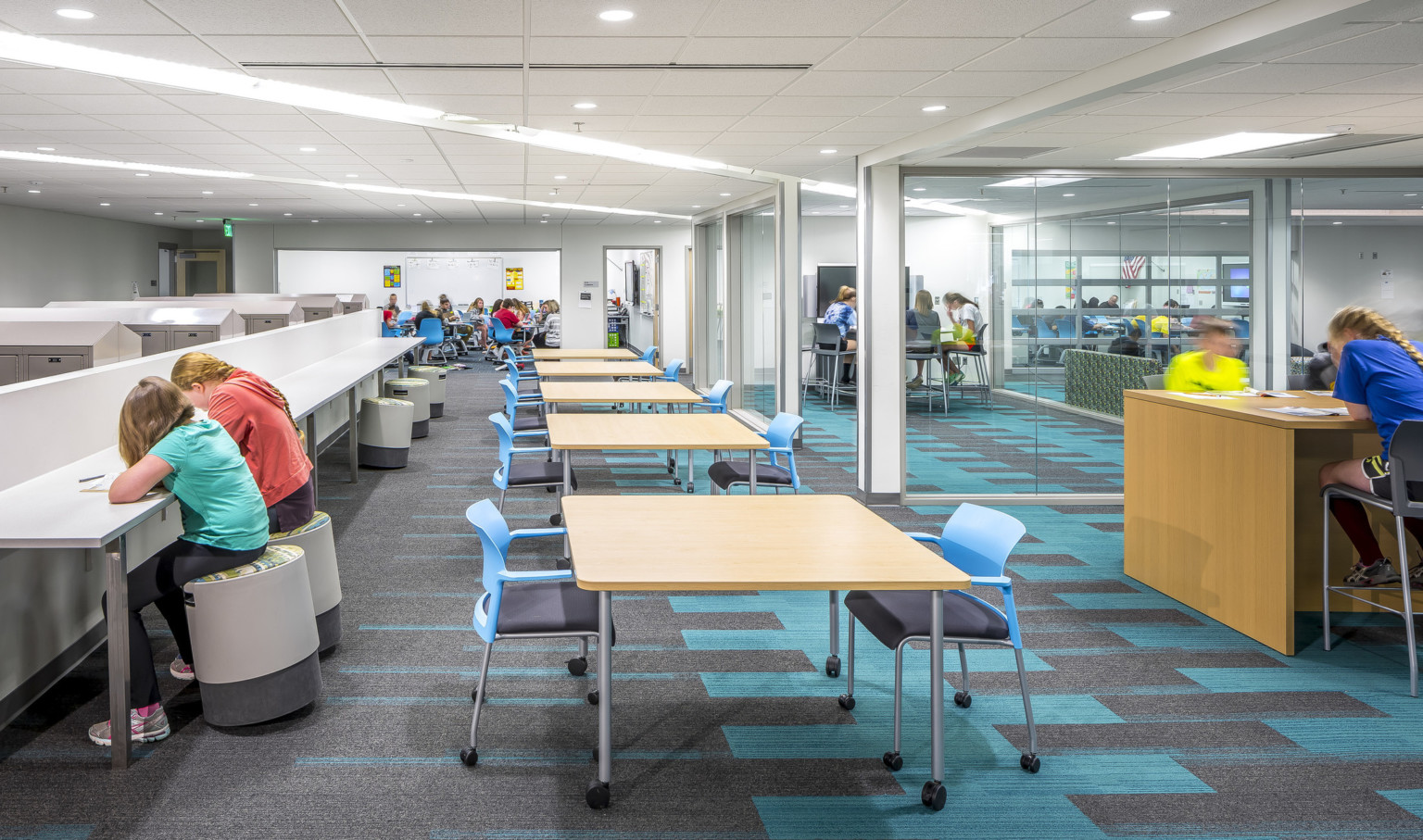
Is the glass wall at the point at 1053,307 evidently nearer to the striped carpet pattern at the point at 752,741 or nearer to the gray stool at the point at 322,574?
the striped carpet pattern at the point at 752,741

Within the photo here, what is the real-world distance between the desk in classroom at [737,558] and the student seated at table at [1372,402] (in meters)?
2.12

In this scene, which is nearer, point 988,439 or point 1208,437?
point 1208,437

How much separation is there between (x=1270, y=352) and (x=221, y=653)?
6983mm

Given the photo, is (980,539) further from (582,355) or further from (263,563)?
(582,355)

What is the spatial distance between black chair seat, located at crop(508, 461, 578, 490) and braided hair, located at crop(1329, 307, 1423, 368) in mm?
3694

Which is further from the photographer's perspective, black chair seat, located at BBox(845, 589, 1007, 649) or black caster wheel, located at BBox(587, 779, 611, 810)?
black chair seat, located at BBox(845, 589, 1007, 649)

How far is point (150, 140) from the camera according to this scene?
7.38 meters

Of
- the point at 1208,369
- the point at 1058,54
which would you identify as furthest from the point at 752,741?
the point at 1208,369

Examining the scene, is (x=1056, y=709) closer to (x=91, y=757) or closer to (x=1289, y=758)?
(x=1289, y=758)

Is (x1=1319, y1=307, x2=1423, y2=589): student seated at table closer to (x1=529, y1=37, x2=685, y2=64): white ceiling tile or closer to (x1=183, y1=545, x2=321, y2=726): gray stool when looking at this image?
(x1=529, y1=37, x2=685, y2=64): white ceiling tile

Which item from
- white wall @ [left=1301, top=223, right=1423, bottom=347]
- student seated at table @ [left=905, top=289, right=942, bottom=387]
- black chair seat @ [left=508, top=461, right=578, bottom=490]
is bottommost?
black chair seat @ [left=508, top=461, right=578, bottom=490]

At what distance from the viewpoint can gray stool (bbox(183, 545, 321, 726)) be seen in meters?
3.37

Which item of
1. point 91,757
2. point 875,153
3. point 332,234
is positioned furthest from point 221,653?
point 332,234

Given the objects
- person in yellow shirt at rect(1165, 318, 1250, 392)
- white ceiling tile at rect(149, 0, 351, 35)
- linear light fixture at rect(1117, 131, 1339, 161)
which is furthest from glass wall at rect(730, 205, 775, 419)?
white ceiling tile at rect(149, 0, 351, 35)
